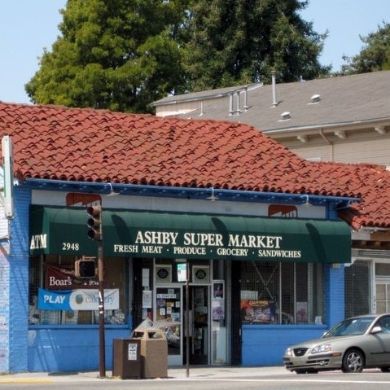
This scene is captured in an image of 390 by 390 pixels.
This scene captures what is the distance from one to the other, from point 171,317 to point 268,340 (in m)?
3.00

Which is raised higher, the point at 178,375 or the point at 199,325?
the point at 199,325

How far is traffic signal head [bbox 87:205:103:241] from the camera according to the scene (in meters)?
29.5

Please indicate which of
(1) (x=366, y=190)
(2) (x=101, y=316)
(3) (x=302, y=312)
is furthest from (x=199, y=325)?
(1) (x=366, y=190)


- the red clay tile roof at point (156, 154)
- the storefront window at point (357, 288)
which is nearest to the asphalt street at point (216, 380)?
the red clay tile roof at point (156, 154)

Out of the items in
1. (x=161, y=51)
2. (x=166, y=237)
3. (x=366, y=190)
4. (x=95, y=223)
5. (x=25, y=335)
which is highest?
(x=161, y=51)

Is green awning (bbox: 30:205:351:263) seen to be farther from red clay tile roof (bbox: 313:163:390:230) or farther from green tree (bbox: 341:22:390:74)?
green tree (bbox: 341:22:390:74)

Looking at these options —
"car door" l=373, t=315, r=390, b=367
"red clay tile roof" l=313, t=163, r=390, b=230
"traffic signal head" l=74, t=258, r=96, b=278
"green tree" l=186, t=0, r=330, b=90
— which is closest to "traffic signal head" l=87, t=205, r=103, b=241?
"traffic signal head" l=74, t=258, r=96, b=278

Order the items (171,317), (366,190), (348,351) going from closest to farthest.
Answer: (348,351) → (171,317) → (366,190)

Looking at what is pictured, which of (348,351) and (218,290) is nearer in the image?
(348,351)

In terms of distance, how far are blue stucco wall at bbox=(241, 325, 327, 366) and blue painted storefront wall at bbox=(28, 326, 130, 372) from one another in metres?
4.20

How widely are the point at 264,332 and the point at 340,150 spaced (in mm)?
13295

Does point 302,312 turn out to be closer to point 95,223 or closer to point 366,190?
point 366,190

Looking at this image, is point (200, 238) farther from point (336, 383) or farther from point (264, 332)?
point (336, 383)

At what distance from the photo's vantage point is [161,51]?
219 feet
